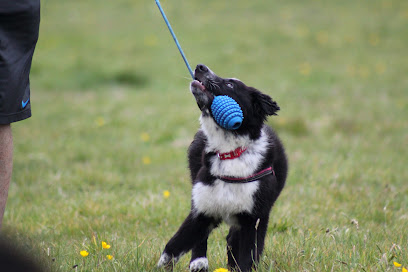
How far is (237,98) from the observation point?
10.7 ft

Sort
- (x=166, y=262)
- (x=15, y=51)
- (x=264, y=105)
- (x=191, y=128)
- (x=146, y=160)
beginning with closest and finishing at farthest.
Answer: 1. (x=15, y=51)
2. (x=166, y=262)
3. (x=264, y=105)
4. (x=146, y=160)
5. (x=191, y=128)

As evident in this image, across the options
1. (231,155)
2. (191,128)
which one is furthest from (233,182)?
(191,128)

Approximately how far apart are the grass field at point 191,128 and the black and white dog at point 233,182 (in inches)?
7.7

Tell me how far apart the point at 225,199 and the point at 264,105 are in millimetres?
647

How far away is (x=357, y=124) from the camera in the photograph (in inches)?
309

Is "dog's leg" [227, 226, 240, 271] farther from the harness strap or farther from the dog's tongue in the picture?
the dog's tongue

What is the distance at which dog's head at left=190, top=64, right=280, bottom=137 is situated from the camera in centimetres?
319

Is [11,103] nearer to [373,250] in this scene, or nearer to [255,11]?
[373,250]

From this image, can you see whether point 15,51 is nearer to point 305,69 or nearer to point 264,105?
point 264,105

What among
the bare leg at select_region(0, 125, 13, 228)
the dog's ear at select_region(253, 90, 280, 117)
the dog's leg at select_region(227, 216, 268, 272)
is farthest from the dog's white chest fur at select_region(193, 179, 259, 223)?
the bare leg at select_region(0, 125, 13, 228)

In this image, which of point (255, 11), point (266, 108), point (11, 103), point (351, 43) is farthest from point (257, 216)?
point (255, 11)

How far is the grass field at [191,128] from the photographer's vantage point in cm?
364

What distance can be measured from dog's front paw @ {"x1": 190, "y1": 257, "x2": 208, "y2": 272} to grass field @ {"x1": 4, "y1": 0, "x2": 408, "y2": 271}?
0.37ft

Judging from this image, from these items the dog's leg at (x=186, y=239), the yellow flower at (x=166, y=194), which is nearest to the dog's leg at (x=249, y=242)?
the dog's leg at (x=186, y=239)
